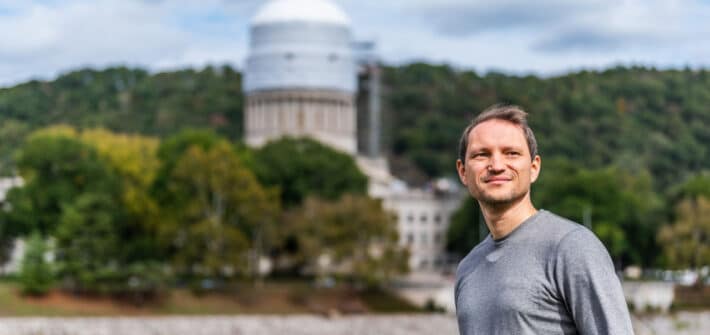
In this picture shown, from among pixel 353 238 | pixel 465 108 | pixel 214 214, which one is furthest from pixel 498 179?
pixel 465 108

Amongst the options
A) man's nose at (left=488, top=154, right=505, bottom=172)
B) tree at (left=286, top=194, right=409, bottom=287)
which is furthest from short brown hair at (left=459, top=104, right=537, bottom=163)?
tree at (left=286, top=194, right=409, bottom=287)

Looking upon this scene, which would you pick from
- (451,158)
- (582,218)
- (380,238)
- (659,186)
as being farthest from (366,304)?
(451,158)

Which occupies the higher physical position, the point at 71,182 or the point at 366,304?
the point at 71,182

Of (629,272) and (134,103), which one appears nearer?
(629,272)

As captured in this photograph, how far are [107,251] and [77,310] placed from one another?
178 inches

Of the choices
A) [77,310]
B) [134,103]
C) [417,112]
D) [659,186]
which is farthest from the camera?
[417,112]

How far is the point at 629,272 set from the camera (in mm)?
79875

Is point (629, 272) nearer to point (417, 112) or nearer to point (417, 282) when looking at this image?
point (417, 282)

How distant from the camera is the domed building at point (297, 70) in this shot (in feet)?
350

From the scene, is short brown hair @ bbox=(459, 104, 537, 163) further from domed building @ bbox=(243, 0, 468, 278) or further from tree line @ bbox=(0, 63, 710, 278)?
domed building @ bbox=(243, 0, 468, 278)

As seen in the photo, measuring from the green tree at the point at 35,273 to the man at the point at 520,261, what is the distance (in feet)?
185

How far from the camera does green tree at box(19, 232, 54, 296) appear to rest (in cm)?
6038

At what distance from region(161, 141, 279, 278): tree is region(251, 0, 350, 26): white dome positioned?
122 ft

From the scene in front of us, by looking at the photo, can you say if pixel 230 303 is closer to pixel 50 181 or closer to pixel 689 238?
pixel 50 181
